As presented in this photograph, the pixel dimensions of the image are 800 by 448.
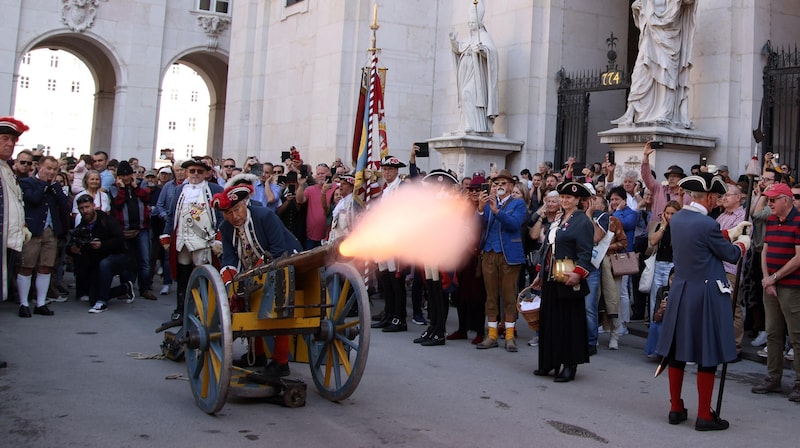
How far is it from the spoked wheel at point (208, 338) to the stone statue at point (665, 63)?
8970 millimetres

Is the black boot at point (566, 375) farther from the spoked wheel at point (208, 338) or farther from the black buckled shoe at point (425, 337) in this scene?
the spoked wheel at point (208, 338)

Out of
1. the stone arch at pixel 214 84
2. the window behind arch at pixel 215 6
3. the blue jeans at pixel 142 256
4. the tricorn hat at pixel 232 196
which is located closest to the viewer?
the tricorn hat at pixel 232 196

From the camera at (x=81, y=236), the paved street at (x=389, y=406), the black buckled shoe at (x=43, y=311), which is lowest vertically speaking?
the paved street at (x=389, y=406)

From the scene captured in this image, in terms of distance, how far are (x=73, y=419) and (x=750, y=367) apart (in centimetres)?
673

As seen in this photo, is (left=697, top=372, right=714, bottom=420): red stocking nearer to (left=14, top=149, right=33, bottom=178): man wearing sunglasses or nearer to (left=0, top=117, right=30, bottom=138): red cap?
(left=0, top=117, right=30, bottom=138): red cap

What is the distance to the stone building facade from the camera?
13.3 meters

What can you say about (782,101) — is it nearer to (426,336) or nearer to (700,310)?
(426,336)

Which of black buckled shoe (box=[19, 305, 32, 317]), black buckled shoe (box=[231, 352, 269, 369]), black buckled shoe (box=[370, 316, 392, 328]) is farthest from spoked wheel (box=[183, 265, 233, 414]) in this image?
black buckled shoe (box=[19, 305, 32, 317])

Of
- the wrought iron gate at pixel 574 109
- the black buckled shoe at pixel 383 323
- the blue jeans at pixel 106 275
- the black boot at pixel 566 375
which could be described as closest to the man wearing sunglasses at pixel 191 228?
the blue jeans at pixel 106 275

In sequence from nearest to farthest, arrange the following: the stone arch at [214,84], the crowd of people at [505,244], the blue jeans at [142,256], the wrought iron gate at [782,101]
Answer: the crowd of people at [505,244], the blue jeans at [142,256], the wrought iron gate at [782,101], the stone arch at [214,84]

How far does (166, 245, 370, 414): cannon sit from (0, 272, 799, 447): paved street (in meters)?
0.17

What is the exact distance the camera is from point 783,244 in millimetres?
7484

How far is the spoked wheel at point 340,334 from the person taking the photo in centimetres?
621

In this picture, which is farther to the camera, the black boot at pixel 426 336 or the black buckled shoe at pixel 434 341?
the black boot at pixel 426 336
